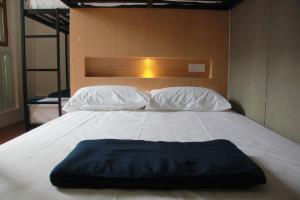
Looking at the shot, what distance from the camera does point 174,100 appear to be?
2531 millimetres

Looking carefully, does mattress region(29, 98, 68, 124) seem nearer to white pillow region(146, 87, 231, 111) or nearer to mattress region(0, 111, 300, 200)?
mattress region(0, 111, 300, 200)

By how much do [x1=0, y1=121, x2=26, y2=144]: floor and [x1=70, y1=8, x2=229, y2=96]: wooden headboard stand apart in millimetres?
1184

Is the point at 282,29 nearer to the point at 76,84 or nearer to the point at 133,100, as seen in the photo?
the point at 133,100

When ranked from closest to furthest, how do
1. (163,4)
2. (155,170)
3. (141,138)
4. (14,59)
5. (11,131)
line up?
(155,170) < (141,138) < (163,4) < (11,131) < (14,59)

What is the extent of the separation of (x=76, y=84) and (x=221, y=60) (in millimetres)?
1753

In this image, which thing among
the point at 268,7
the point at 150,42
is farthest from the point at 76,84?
the point at 268,7

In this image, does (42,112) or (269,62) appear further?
(42,112)

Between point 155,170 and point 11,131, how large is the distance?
3442 millimetres

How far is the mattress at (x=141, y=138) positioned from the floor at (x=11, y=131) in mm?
1548

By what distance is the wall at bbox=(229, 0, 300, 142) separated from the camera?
1641 millimetres

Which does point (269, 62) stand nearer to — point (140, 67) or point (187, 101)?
point (187, 101)

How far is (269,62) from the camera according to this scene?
197 centimetres

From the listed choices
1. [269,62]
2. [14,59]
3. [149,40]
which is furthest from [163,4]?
[14,59]

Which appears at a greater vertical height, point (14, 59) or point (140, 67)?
point (14, 59)
